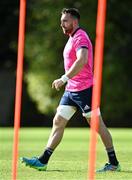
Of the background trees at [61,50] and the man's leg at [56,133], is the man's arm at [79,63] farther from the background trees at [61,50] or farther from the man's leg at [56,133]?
the background trees at [61,50]

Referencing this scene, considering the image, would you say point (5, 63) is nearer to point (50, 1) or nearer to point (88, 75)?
point (50, 1)

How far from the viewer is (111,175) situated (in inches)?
464

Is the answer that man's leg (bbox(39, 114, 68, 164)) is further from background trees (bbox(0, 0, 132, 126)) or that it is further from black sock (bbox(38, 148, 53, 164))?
background trees (bbox(0, 0, 132, 126))

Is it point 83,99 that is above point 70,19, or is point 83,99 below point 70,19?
below

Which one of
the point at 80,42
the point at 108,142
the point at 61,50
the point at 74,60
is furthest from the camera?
the point at 61,50

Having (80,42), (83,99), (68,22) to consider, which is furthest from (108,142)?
(68,22)

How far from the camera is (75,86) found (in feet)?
40.3

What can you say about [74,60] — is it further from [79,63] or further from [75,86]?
[79,63]

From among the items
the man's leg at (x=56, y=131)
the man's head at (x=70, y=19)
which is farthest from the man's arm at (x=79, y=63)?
the man's leg at (x=56, y=131)

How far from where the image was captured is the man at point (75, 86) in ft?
39.3

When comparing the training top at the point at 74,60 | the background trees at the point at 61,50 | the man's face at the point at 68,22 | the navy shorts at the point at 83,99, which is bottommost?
the background trees at the point at 61,50

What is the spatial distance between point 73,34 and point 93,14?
31.0 metres

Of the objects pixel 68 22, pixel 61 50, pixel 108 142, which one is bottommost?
pixel 61 50

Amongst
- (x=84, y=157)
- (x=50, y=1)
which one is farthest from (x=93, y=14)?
(x=84, y=157)
